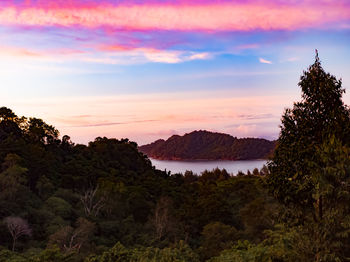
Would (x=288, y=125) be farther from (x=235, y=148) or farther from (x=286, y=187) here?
(x=235, y=148)

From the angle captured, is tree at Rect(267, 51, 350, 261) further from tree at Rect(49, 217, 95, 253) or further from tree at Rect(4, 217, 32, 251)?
tree at Rect(4, 217, 32, 251)

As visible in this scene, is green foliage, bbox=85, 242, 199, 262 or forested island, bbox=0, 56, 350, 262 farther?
green foliage, bbox=85, 242, 199, 262

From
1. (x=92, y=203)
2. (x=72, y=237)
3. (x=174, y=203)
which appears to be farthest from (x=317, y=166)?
(x=174, y=203)

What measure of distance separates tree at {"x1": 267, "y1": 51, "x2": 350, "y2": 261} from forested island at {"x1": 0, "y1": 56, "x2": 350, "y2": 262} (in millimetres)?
35

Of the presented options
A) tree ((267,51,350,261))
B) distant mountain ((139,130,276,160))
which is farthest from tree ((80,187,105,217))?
distant mountain ((139,130,276,160))

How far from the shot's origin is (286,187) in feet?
38.3

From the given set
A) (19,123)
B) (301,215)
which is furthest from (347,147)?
(19,123)

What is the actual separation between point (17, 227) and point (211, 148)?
6571 inches

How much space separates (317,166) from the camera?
10898 mm

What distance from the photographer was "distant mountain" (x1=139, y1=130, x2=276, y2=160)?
170 meters

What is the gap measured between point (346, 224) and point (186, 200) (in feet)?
119

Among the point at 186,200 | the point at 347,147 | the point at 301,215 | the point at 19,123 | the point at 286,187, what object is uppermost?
the point at 19,123

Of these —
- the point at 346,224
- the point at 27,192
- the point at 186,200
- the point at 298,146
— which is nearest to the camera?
the point at 346,224

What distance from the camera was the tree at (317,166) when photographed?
35.0ft
